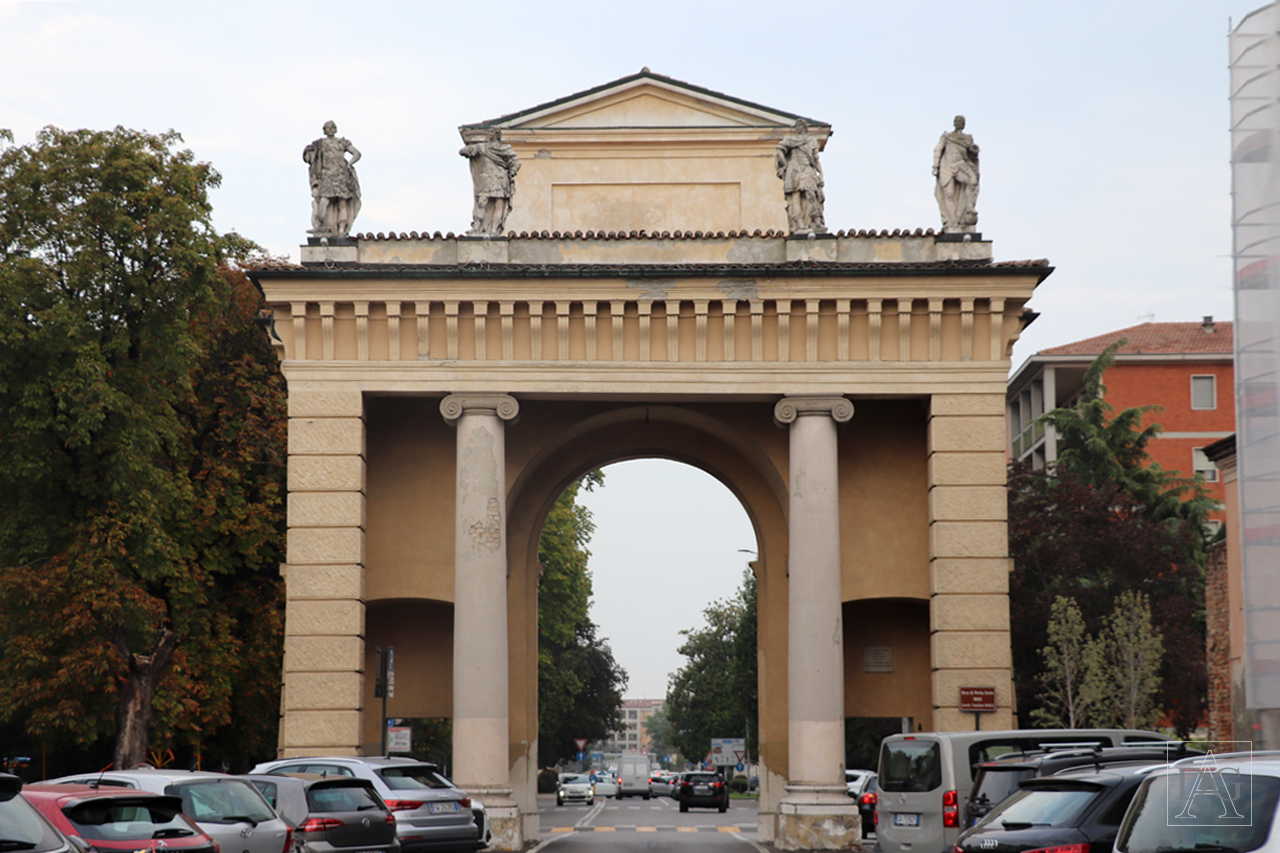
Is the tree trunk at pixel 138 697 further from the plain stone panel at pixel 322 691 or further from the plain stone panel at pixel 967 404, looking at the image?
the plain stone panel at pixel 967 404

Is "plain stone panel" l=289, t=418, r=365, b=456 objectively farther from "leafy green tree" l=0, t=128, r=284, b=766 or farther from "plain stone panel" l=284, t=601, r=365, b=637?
"leafy green tree" l=0, t=128, r=284, b=766

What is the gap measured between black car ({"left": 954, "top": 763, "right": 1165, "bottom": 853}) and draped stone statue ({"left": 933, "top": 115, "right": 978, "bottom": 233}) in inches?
638

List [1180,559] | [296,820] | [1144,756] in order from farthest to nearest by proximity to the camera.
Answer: [1180,559], [296,820], [1144,756]

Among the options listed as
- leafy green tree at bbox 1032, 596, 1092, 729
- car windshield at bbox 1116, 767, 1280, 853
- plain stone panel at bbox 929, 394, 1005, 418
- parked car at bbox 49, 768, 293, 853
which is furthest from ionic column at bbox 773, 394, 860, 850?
car windshield at bbox 1116, 767, 1280, 853

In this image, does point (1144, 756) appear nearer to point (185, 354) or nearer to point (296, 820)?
point (296, 820)

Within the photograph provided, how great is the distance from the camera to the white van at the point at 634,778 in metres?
76.9

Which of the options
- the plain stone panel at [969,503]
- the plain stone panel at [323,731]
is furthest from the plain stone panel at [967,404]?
the plain stone panel at [323,731]

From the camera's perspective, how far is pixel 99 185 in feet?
96.7

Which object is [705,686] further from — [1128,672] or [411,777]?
[411,777]

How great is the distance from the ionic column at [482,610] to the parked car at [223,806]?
10.8m

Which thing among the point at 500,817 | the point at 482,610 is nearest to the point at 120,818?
the point at 500,817

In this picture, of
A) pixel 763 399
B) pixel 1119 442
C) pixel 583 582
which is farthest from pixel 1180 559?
pixel 763 399

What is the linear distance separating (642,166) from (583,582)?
3387 cm

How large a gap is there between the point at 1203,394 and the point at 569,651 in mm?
32677
